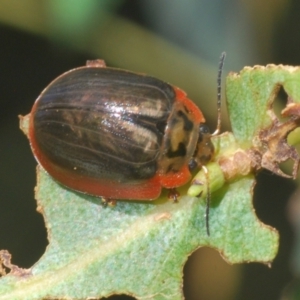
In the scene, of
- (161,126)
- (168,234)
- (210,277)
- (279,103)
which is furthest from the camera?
(210,277)

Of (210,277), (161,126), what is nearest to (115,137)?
A: (161,126)

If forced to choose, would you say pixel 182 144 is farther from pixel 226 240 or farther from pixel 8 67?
pixel 8 67

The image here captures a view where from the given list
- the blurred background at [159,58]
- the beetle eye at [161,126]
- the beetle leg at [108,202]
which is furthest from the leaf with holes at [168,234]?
the blurred background at [159,58]

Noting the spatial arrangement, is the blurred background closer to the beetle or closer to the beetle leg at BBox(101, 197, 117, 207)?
the beetle

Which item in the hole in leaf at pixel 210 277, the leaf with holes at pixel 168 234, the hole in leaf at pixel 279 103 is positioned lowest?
the hole in leaf at pixel 210 277

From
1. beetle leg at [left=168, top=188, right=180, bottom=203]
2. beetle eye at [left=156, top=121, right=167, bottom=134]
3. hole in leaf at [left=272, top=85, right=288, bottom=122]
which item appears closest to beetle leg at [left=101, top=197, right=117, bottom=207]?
beetle leg at [left=168, top=188, right=180, bottom=203]

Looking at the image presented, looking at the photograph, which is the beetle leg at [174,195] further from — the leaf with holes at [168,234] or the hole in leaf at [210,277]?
the hole in leaf at [210,277]

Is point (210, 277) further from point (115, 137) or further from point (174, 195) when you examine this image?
point (115, 137)
